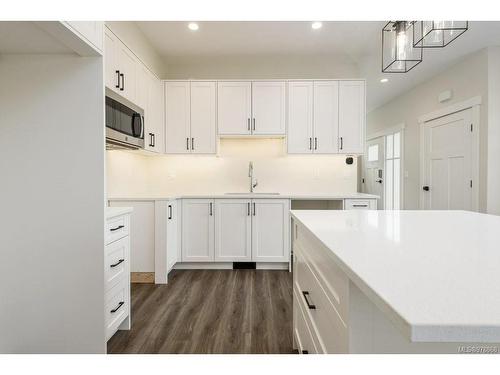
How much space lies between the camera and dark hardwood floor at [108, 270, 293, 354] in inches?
70.2

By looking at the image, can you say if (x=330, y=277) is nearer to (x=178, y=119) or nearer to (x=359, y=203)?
(x=359, y=203)

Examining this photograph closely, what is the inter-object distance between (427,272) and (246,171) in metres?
3.37

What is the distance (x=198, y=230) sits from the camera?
334 cm

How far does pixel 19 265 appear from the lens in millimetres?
1513

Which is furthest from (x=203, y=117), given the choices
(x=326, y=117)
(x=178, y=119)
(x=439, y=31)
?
(x=439, y=31)

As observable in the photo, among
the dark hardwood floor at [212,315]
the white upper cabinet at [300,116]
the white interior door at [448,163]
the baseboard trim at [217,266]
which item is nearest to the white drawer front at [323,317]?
the dark hardwood floor at [212,315]

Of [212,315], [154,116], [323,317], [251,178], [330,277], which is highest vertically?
[154,116]

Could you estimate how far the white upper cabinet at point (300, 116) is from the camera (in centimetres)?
359

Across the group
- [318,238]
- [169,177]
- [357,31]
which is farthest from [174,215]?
[357,31]

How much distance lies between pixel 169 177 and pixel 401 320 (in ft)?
12.3

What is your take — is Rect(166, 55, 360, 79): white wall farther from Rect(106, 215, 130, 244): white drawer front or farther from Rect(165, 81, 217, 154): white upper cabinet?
Rect(106, 215, 130, 244): white drawer front

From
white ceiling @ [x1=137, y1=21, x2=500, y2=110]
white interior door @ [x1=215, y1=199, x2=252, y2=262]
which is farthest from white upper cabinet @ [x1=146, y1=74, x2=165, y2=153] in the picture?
white interior door @ [x1=215, y1=199, x2=252, y2=262]

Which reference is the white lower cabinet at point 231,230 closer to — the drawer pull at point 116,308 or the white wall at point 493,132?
the drawer pull at point 116,308

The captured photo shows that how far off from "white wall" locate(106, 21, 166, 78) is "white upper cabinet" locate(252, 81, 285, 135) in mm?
1349
